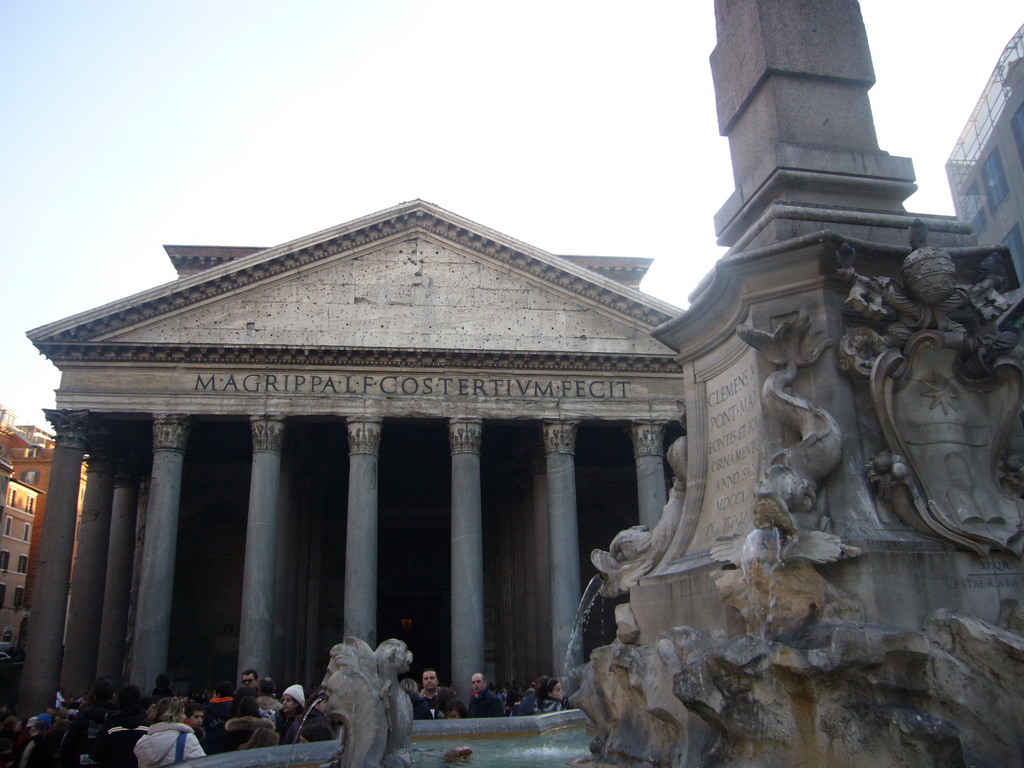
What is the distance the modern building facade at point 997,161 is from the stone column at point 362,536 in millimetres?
14946

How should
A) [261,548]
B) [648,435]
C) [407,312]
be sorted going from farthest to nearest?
1. [407,312]
2. [648,435]
3. [261,548]

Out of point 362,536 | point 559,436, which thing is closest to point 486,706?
point 362,536

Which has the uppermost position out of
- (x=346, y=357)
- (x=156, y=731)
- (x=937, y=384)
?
(x=346, y=357)

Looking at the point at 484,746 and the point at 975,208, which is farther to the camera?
the point at 975,208

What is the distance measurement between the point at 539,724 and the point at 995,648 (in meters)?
3.65

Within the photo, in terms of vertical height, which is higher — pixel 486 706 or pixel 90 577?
pixel 90 577

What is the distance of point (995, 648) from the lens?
119 inches

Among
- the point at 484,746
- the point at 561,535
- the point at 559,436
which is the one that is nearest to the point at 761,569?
the point at 484,746

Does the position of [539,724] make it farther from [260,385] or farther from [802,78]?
[260,385]

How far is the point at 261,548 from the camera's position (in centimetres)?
1725

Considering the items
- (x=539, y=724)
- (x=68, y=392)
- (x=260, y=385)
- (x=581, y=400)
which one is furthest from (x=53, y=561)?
(x=539, y=724)

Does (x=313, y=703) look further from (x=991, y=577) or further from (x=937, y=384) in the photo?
(x=937, y=384)

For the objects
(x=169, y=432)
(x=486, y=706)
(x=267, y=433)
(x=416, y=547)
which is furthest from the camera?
(x=416, y=547)

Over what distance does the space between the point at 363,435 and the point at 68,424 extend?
592 cm
